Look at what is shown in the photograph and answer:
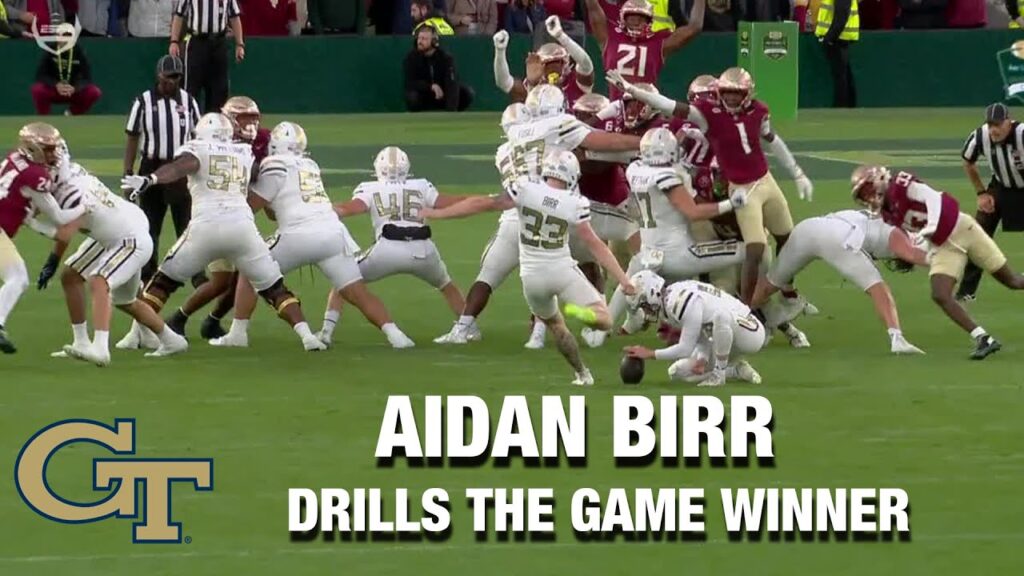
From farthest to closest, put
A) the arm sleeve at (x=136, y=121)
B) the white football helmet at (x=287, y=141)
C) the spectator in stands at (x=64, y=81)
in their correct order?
the spectator in stands at (x=64, y=81) → the arm sleeve at (x=136, y=121) → the white football helmet at (x=287, y=141)

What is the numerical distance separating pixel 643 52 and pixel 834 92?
1840 centimetres

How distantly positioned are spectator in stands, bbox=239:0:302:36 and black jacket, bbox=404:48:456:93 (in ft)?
6.11

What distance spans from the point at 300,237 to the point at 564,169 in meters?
2.71

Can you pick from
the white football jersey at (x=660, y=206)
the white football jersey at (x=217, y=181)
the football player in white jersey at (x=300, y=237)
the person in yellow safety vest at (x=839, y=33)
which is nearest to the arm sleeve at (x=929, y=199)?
the white football jersey at (x=660, y=206)

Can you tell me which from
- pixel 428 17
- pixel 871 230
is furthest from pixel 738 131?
pixel 428 17

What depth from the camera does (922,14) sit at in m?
38.4

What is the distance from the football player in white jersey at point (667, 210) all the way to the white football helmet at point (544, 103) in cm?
72

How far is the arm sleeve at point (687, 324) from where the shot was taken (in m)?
15.5

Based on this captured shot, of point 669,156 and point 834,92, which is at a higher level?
point 669,156

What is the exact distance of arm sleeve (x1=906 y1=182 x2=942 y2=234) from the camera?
56.9 feet

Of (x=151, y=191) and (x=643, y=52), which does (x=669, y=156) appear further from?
(x=151, y=191)

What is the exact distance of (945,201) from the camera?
57.2 feet

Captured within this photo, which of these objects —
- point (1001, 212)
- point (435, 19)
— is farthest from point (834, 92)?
point (1001, 212)

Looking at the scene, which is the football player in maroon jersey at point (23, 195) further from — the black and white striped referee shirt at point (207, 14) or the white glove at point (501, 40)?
the black and white striped referee shirt at point (207, 14)
